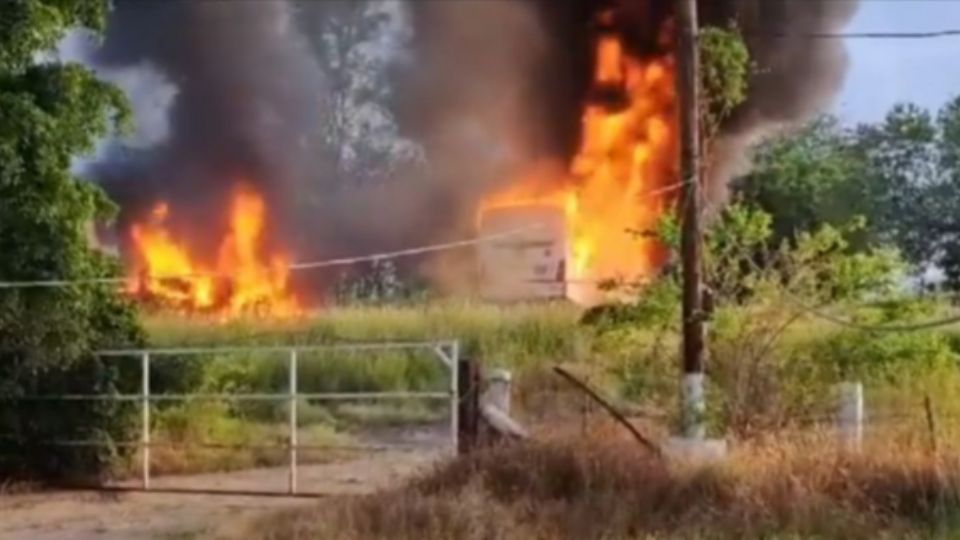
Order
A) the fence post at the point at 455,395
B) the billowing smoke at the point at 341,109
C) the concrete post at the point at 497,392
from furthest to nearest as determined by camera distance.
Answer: the billowing smoke at the point at 341,109
the concrete post at the point at 497,392
the fence post at the point at 455,395

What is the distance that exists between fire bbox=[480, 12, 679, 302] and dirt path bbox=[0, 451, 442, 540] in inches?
354

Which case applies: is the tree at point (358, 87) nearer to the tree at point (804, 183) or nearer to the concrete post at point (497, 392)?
the tree at point (804, 183)

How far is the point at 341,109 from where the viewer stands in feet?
105

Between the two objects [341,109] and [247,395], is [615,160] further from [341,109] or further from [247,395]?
[247,395]

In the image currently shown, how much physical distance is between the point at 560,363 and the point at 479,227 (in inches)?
428

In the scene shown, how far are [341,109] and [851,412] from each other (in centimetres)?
2252

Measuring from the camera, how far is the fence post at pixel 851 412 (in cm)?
1034

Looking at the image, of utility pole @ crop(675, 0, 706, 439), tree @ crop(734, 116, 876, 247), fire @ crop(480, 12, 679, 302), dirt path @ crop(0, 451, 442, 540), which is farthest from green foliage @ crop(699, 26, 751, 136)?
tree @ crop(734, 116, 876, 247)

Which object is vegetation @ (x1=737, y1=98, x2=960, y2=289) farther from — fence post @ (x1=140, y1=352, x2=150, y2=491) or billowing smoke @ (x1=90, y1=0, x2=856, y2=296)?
fence post @ (x1=140, y1=352, x2=150, y2=491)

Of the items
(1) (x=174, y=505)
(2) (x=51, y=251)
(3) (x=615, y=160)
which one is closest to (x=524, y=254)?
(3) (x=615, y=160)

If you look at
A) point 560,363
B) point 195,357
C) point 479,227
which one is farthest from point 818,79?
point 195,357

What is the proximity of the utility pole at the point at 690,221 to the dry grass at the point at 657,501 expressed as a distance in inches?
28.7

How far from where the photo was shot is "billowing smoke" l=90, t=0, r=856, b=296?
2797 centimetres

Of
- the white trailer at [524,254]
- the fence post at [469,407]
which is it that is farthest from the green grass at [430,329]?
the fence post at [469,407]
